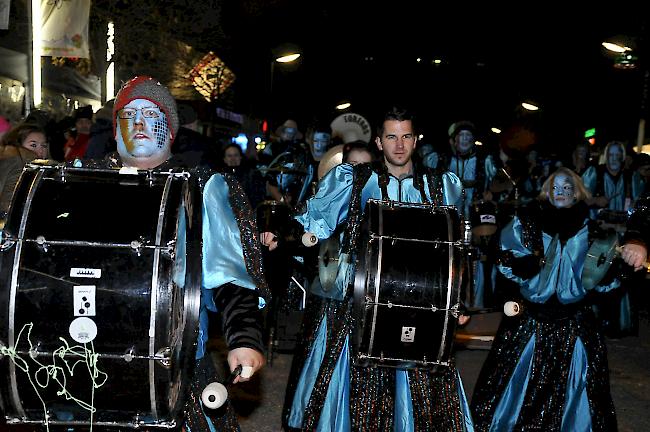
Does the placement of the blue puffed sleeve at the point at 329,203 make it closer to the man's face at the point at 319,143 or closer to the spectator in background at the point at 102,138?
the spectator in background at the point at 102,138

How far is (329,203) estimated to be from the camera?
4.26 meters

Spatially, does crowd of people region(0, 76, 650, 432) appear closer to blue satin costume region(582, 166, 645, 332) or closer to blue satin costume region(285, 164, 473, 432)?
blue satin costume region(285, 164, 473, 432)

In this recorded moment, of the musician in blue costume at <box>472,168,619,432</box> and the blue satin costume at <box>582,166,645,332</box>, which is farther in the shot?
the blue satin costume at <box>582,166,645,332</box>

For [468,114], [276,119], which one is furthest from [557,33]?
[468,114]

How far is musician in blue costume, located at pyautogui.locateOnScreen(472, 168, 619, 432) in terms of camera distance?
4.66 m

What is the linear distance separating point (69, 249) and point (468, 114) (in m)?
44.8

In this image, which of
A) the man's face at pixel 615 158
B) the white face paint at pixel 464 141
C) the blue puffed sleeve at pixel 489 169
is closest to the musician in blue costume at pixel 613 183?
the man's face at pixel 615 158

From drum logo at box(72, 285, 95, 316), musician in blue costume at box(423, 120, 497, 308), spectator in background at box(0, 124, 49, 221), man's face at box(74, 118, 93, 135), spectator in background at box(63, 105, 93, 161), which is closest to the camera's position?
drum logo at box(72, 285, 95, 316)

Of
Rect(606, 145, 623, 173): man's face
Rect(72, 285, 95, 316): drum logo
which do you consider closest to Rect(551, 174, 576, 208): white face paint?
Rect(72, 285, 95, 316): drum logo

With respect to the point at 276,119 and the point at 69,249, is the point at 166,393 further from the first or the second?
the point at 276,119

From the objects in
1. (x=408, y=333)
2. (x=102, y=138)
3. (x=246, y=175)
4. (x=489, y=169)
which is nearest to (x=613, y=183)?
(x=489, y=169)

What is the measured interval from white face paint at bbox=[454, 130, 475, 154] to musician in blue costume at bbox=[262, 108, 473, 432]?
20.1 feet

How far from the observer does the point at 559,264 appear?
15.4 ft

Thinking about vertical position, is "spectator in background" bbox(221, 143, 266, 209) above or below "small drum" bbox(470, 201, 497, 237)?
above
